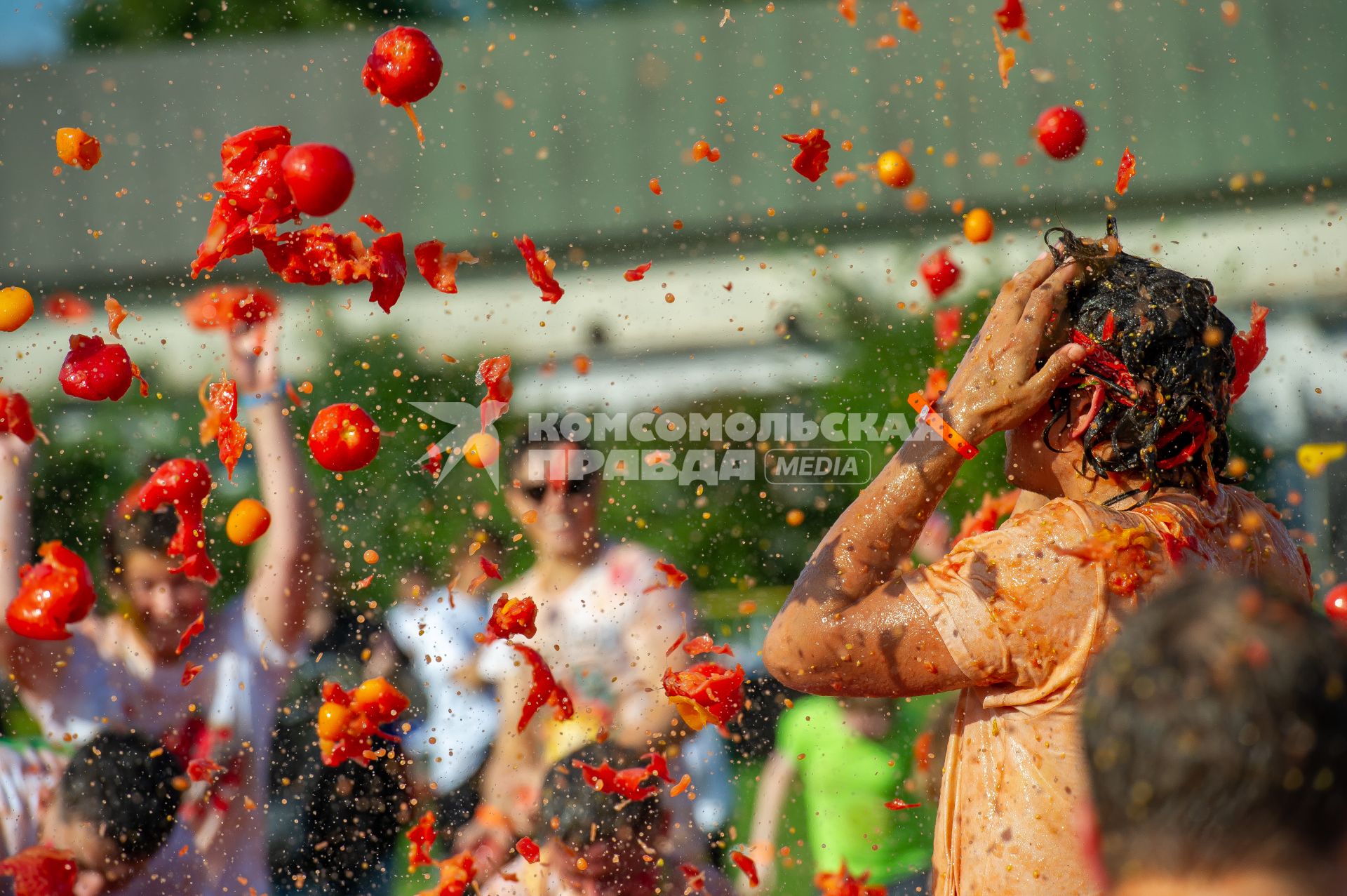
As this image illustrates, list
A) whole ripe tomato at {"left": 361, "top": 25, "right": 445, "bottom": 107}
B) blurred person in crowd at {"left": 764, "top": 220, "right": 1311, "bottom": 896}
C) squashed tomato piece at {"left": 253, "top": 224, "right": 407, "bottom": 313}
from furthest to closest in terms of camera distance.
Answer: squashed tomato piece at {"left": 253, "top": 224, "right": 407, "bottom": 313}, whole ripe tomato at {"left": 361, "top": 25, "right": 445, "bottom": 107}, blurred person in crowd at {"left": 764, "top": 220, "right": 1311, "bottom": 896}

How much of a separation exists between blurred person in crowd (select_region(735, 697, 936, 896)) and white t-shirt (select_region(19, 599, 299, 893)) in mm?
1445

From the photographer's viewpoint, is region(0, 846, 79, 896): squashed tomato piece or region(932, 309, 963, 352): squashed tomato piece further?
region(932, 309, 963, 352): squashed tomato piece

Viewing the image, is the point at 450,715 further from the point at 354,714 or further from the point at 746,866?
the point at 746,866

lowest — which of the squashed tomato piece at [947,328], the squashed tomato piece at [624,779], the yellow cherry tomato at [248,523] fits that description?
the squashed tomato piece at [624,779]

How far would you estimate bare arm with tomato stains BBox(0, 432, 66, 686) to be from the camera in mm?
3350

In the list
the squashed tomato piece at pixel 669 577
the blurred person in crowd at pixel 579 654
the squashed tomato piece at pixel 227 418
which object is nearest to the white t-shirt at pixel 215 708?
the squashed tomato piece at pixel 227 418

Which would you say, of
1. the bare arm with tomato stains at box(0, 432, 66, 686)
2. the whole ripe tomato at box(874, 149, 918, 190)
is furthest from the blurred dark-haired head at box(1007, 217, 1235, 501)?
the bare arm with tomato stains at box(0, 432, 66, 686)

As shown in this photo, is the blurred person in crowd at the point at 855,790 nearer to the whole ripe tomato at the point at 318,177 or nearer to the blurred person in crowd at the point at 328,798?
the blurred person in crowd at the point at 328,798

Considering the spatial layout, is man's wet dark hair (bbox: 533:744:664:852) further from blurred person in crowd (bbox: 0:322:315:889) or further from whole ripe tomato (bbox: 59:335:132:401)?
whole ripe tomato (bbox: 59:335:132:401)

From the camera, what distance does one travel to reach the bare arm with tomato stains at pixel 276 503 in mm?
3311

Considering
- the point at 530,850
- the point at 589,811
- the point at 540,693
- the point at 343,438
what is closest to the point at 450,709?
the point at 540,693

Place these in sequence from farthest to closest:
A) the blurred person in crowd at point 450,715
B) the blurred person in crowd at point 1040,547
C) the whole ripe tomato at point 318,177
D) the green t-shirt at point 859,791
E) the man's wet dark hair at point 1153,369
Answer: the blurred person in crowd at point 450,715
the green t-shirt at point 859,791
the whole ripe tomato at point 318,177
the man's wet dark hair at point 1153,369
the blurred person in crowd at point 1040,547

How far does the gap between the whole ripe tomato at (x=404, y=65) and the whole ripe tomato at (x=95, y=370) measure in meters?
0.96

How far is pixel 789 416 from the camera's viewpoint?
4.80 meters
